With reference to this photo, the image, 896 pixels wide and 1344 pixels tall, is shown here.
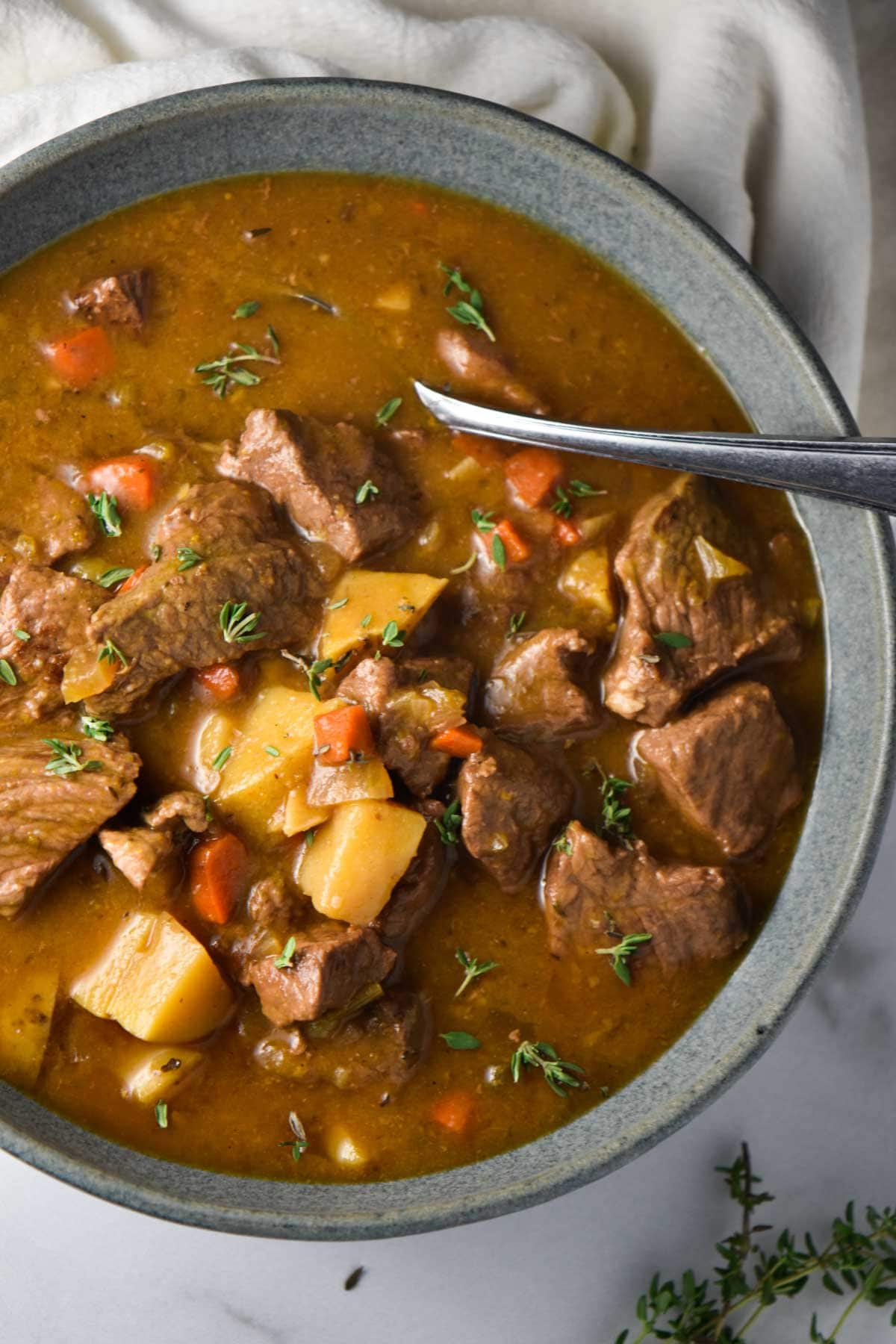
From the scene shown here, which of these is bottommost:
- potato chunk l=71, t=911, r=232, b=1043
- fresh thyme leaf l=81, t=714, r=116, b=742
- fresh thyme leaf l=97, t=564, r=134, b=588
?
potato chunk l=71, t=911, r=232, b=1043

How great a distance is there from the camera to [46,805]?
10.9ft

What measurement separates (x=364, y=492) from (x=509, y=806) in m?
0.93

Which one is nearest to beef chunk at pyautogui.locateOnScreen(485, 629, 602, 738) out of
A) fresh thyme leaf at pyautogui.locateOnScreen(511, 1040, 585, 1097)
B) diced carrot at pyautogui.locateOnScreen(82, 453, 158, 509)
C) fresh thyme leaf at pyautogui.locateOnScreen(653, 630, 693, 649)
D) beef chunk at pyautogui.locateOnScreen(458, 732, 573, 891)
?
beef chunk at pyautogui.locateOnScreen(458, 732, 573, 891)

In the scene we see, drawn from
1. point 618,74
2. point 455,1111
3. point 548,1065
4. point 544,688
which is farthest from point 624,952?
point 618,74

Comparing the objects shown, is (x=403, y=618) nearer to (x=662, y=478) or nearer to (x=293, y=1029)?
(x=662, y=478)

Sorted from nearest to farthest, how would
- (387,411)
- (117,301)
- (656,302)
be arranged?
1. (117,301)
2. (387,411)
3. (656,302)

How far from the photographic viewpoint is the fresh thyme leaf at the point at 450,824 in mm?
3490

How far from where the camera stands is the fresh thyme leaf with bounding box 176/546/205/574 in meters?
3.36

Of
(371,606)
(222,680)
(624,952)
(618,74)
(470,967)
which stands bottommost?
(470,967)

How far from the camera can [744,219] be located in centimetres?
384

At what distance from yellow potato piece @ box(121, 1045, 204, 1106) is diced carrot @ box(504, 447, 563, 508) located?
70.5 inches

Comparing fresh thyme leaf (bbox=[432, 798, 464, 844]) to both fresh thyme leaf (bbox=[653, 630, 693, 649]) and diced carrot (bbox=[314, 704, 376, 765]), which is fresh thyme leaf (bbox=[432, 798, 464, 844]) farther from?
fresh thyme leaf (bbox=[653, 630, 693, 649])

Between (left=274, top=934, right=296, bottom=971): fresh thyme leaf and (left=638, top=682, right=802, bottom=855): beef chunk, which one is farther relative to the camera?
(left=638, top=682, right=802, bottom=855): beef chunk

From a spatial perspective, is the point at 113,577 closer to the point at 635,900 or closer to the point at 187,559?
the point at 187,559
